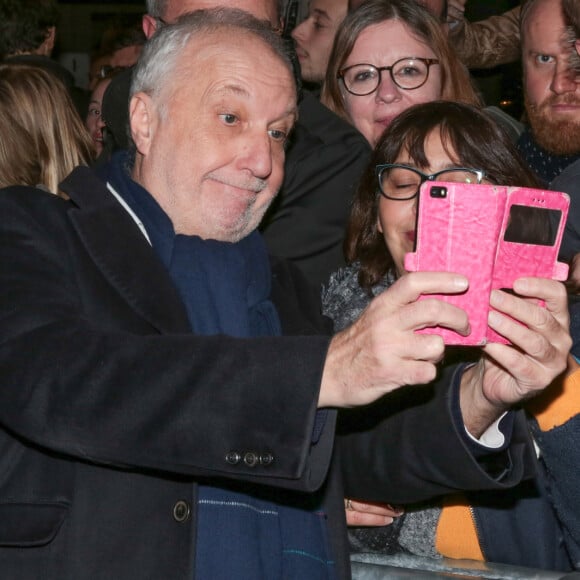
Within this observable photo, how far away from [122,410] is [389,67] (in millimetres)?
2246

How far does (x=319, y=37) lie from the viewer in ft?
15.9

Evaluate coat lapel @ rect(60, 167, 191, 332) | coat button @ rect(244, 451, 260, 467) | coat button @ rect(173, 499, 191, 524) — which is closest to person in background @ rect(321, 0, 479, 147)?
coat lapel @ rect(60, 167, 191, 332)

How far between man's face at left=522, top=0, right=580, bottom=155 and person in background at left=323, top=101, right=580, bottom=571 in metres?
0.94

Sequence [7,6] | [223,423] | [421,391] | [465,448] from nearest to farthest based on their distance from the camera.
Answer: [223,423]
[465,448]
[421,391]
[7,6]

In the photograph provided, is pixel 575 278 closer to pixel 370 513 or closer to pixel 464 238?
pixel 370 513

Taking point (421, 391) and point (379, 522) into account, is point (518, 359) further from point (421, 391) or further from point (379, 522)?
point (379, 522)

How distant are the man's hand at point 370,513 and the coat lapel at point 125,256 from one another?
86 centimetres

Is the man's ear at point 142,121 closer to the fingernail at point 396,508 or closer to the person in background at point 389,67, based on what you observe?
the fingernail at point 396,508

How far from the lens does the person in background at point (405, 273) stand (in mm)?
2744

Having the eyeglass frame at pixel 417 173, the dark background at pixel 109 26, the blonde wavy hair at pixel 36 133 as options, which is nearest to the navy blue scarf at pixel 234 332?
the eyeglass frame at pixel 417 173

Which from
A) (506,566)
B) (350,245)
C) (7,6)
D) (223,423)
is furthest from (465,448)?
(7,6)

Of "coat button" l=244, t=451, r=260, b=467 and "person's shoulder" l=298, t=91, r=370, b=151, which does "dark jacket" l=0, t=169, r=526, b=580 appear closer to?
"coat button" l=244, t=451, r=260, b=467

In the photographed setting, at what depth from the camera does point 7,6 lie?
5617mm

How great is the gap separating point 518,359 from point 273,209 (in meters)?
1.38
